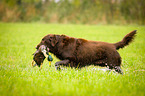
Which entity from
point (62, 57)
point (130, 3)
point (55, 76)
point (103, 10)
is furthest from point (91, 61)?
point (103, 10)

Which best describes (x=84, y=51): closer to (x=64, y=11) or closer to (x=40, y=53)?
(x=40, y=53)

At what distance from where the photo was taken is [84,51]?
3.62m

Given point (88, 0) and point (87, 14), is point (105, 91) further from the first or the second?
point (88, 0)

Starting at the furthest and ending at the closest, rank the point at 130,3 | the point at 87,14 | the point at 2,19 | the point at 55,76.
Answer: the point at 87,14
the point at 2,19
the point at 130,3
the point at 55,76

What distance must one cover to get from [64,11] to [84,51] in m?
27.6

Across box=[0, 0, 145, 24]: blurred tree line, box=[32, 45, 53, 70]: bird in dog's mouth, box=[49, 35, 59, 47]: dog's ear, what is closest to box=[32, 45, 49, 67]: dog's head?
box=[32, 45, 53, 70]: bird in dog's mouth

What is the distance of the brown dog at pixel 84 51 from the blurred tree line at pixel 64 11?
82.4ft

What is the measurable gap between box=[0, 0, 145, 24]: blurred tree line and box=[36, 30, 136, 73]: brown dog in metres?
25.1

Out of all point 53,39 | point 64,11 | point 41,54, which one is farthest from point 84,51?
point 64,11

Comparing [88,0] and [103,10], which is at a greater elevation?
[88,0]

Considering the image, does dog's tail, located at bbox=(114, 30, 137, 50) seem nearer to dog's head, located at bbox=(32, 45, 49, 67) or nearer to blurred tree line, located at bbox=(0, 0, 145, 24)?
dog's head, located at bbox=(32, 45, 49, 67)

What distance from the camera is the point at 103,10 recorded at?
28.8 m

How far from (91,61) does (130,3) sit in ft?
84.7

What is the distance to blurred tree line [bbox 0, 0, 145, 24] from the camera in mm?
27516
